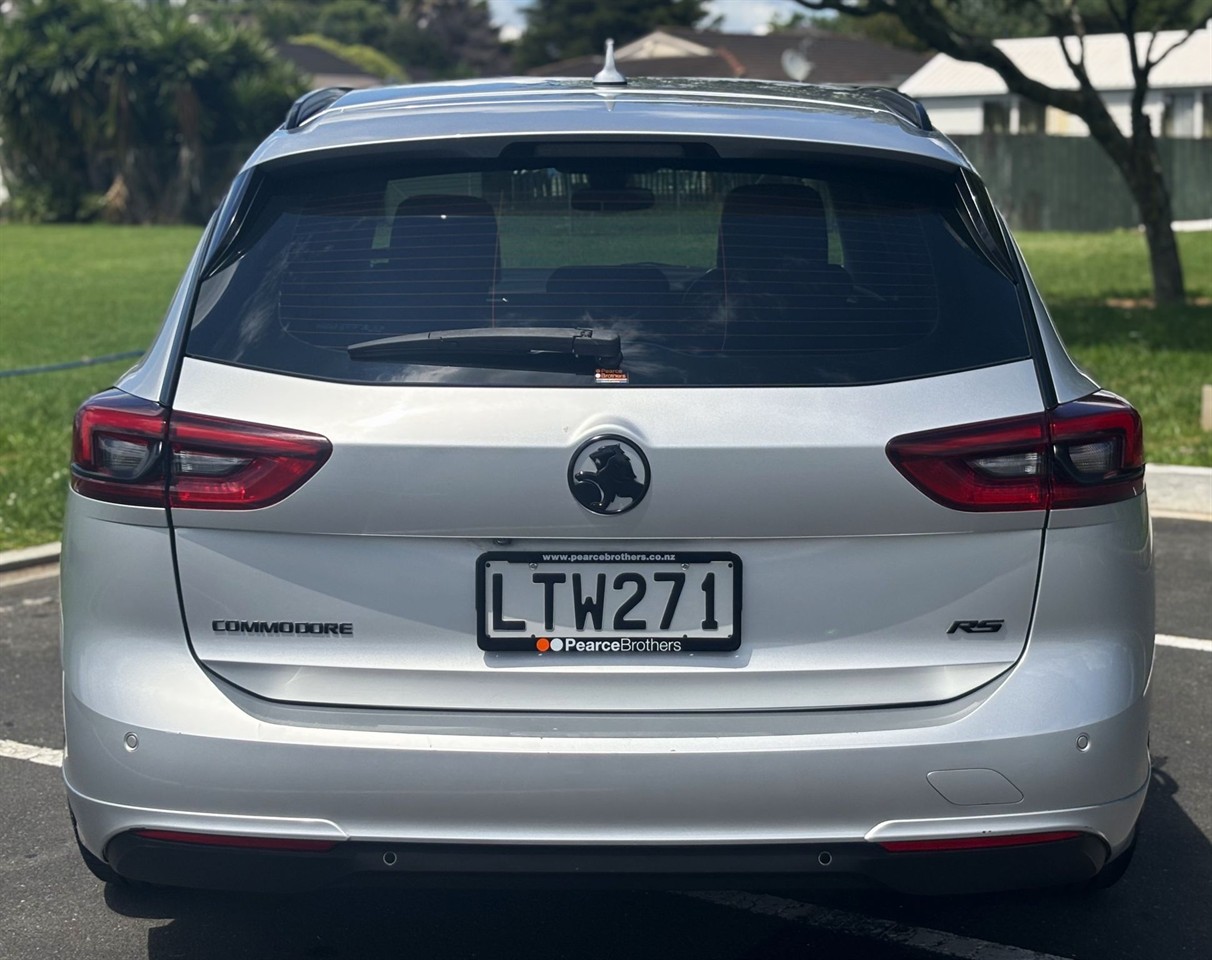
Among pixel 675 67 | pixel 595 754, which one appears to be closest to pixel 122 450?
pixel 595 754

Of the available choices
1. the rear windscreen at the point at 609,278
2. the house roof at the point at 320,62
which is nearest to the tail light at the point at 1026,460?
the rear windscreen at the point at 609,278

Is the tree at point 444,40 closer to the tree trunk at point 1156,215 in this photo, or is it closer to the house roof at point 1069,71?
the house roof at point 1069,71

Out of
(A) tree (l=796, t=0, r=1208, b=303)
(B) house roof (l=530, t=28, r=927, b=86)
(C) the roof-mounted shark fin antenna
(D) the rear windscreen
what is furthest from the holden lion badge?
(B) house roof (l=530, t=28, r=927, b=86)

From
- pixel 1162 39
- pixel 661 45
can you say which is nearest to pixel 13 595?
pixel 1162 39

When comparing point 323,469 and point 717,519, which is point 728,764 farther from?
point 323,469

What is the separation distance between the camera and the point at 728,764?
2816mm

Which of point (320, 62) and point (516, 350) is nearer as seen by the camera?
point (516, 350)

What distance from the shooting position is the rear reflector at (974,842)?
288 centimetres

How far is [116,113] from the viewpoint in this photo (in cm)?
4753

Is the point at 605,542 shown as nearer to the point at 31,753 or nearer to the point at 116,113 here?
the point at 31,753

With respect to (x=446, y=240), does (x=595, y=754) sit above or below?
below

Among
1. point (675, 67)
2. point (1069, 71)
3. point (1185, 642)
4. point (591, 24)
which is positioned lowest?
point (591, 24)

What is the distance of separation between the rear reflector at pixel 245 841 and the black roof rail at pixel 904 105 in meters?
1.86

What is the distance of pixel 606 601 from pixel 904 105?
5.15 ft
